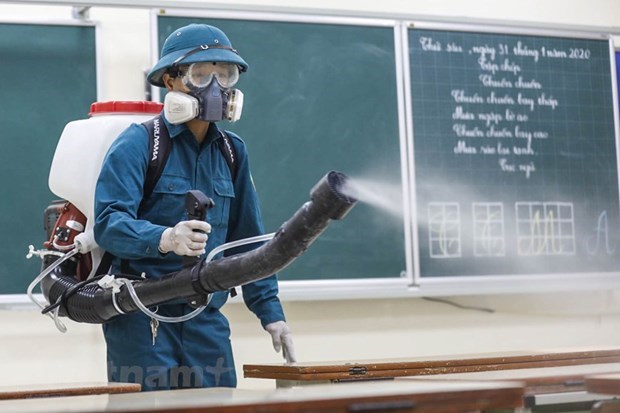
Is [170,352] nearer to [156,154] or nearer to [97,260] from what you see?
[97,260]

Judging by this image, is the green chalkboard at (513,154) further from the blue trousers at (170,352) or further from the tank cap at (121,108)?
the blue trousers at (170,352)

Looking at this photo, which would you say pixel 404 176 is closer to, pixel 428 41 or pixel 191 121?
pixel 428 41

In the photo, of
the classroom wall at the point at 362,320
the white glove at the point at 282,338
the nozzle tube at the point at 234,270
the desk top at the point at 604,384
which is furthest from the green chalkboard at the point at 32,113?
the desk top at the point at 604,384

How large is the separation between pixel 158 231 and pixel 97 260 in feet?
1.21

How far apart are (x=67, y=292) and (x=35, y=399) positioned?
30.3 inches

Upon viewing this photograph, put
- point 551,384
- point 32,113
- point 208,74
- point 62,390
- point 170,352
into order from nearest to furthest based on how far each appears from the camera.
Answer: point 62,390 < point 551,384 < point 170,352 < point 208,74 < point 32,113

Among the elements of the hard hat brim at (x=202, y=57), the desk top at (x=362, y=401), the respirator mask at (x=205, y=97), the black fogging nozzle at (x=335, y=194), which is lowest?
the desk top at (x=362, y=401)

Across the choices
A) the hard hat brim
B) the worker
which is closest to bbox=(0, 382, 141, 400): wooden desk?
the worker

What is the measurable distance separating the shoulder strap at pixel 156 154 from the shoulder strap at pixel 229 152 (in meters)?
0.16

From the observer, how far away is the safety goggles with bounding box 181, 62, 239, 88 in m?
2.83

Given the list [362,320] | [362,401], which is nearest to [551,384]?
[362,401]

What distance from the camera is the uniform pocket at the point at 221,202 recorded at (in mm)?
2852

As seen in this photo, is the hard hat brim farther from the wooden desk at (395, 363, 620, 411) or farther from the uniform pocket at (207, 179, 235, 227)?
the wooden desk at (395, 363, 620, 411)

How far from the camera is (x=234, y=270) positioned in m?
2.34
